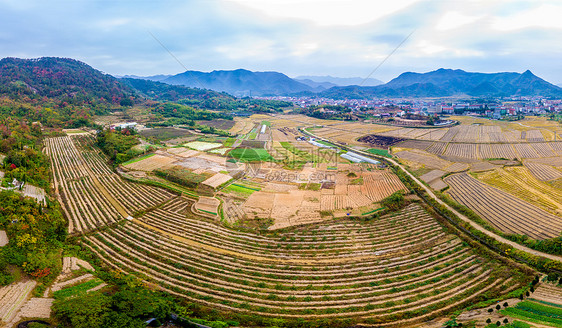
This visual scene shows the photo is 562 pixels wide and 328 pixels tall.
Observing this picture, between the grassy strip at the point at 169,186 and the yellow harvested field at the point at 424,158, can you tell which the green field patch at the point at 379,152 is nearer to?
the yellow harvested field at the point at 424,158

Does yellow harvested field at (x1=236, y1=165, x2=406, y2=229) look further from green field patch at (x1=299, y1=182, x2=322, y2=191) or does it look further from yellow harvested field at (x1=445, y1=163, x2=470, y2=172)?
yellow harvested field at (x1=445, y1=163, x2=470, y2=172)

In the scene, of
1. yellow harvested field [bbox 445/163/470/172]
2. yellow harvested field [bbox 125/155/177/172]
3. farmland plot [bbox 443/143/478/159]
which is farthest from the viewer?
farmland plot [bbox 443/143/478/159]

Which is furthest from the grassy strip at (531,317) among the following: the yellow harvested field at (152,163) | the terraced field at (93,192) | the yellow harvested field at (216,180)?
the yellow harvested field at (152,163)

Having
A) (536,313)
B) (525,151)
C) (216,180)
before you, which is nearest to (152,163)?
(216,180)

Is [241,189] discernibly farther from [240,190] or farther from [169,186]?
[169,186]

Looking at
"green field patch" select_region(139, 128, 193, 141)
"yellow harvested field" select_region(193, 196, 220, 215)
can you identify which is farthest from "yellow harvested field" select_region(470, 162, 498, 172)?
"green field patch" select_region(139, 128, 193, 141)

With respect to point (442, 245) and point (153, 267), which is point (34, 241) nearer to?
point (153, 267)
